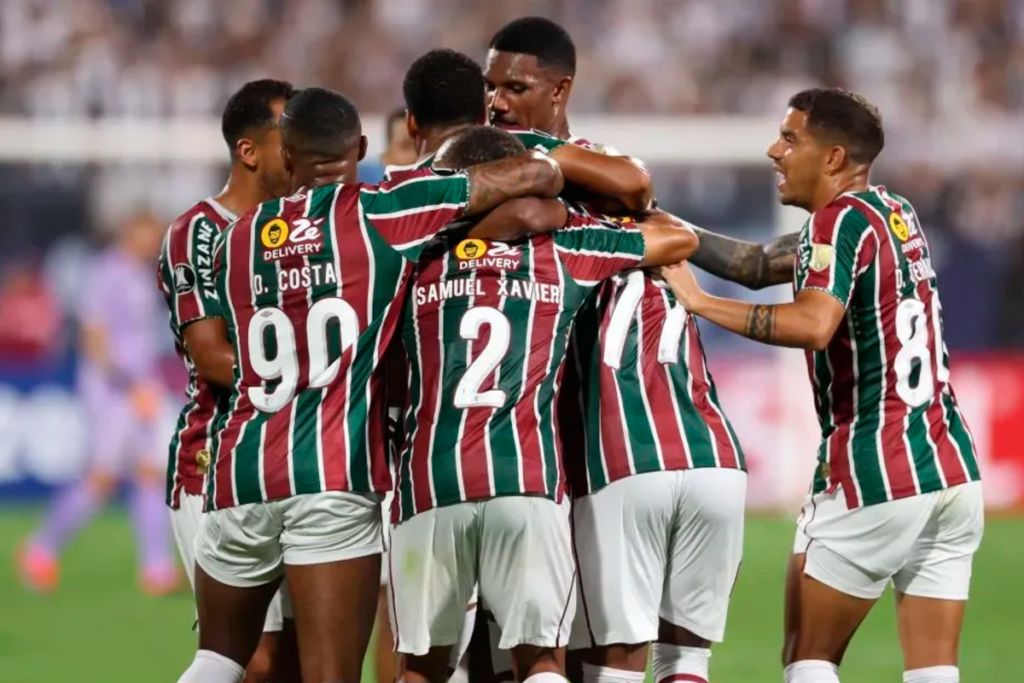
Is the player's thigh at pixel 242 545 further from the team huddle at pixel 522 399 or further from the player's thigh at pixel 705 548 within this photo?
the player's thigh at pixel 705 548

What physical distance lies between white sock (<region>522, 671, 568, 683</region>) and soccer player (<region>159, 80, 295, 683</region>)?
4.13 feet

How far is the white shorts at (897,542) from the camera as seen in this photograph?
5.47 metres

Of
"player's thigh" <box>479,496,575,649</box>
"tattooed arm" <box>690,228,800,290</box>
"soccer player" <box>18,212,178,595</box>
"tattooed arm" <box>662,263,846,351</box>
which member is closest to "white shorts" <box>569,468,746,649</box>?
"player's thigh" <box>479,496,575,649</box>

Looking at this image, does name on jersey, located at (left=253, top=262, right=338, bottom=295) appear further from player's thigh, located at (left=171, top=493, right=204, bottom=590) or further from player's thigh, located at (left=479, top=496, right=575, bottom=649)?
player's thigh, located at (left=171, top=493, right=204, bottom=590)

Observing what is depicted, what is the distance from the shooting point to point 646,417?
5.52 metres

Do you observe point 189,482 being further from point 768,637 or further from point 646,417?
point 768,637

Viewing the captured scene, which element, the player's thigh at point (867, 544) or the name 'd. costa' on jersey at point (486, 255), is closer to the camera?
the name 'd. costa' on jersey at point (486, 255)

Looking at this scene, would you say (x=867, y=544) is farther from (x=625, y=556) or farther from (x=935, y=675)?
(x=625, y=556)

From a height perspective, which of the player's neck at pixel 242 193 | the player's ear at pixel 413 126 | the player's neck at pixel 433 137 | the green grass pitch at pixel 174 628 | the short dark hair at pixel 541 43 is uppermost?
the short dark hair at pixel 541 43

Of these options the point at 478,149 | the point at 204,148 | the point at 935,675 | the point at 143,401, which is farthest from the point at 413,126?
the point at 204,148

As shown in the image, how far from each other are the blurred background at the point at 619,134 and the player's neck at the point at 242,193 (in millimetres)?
5568

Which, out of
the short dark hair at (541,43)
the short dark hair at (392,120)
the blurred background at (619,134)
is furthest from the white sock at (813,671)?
the blurred background at (619,134)

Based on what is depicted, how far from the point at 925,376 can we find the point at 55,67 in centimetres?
1266

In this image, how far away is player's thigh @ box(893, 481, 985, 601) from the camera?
5.55 m
